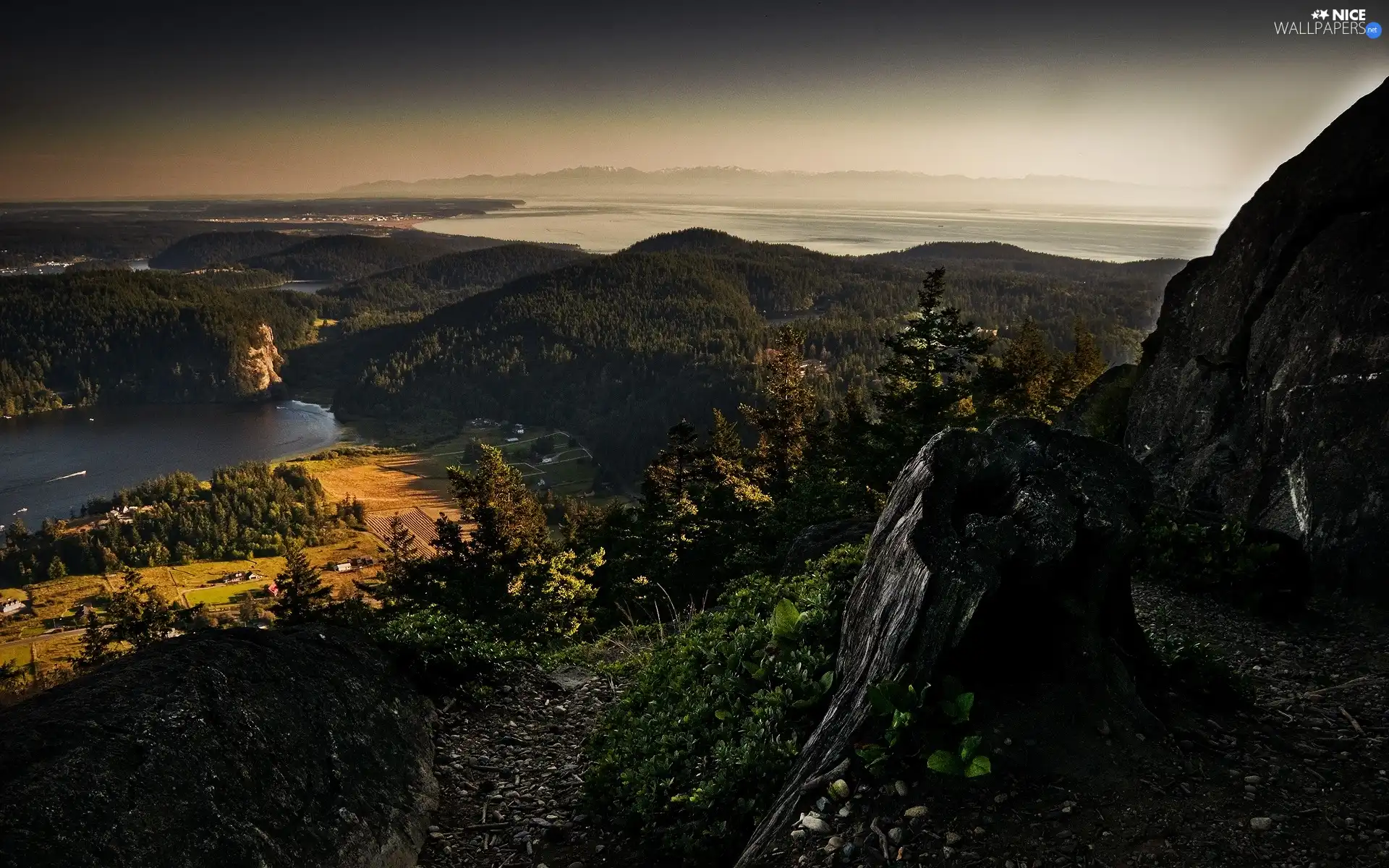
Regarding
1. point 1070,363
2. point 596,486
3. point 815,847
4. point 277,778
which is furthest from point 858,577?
point 596,486

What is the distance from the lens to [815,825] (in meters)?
6.10

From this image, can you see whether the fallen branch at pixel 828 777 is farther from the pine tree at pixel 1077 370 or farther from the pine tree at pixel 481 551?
the pine tree at pixel 1077 370

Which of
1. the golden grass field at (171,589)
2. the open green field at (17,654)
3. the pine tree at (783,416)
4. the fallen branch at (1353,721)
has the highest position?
the fallen branch at (1353,721)

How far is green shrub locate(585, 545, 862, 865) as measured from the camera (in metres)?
7.35

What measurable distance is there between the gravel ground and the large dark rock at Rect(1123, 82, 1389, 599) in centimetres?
381

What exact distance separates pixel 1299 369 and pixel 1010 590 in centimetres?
1057

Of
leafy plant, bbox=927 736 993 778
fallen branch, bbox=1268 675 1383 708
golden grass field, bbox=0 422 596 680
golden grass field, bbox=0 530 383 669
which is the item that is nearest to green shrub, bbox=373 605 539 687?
leafy plant, bbox=927 736 993 778

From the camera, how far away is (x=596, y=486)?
185000 mm

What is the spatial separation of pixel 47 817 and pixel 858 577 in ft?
24.5

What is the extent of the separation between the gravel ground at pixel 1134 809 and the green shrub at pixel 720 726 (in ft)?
1.84

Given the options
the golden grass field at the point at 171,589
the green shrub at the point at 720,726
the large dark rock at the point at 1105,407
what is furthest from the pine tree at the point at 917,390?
the golden grass field at the point at 171,589

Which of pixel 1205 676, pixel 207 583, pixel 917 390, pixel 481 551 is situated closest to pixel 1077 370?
pixel 917 390

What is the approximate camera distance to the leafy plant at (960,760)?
19.6 feet

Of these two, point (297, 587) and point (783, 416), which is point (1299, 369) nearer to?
point (783, 416)
